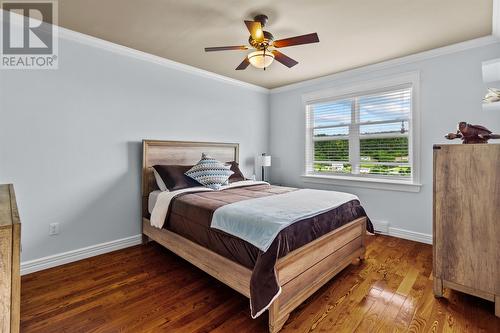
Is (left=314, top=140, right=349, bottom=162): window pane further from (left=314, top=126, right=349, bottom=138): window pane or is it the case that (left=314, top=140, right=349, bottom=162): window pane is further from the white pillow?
the white pillow

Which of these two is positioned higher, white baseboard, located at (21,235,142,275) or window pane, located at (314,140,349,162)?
window pane, located at (314,140,349,162)

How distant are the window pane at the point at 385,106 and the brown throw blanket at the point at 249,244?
1633mm

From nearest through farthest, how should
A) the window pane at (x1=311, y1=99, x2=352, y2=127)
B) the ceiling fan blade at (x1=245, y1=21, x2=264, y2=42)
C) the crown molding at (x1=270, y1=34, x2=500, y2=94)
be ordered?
the ceiling fan blade at (x1=245, y1=21, x2=264, y2=42) < the crown molding at (x1=270, y1=34, x2=500, y2=94) < the window pane at (x1=311, y1=99, x2=352, y2=127)

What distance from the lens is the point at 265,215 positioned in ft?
6.16

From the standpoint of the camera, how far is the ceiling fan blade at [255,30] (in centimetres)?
204

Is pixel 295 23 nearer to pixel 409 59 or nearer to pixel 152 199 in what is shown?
pixel 409 59

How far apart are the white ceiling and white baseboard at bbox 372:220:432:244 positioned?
2.28 metres

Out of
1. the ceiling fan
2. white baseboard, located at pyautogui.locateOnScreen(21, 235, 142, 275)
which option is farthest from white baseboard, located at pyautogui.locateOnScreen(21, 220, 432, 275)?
the ceiling fan

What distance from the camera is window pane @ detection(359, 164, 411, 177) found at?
11.2 ft

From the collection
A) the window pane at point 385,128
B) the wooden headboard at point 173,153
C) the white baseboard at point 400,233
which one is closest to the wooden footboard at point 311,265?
the white baseboard at point 400,233

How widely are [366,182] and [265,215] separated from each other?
2412 mm

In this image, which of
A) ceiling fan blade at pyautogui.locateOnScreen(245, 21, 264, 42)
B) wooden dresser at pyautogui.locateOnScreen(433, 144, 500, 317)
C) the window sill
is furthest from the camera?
the window sill

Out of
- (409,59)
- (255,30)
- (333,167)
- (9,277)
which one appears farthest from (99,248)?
(409,59)

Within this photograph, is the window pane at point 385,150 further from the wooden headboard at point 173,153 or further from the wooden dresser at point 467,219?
the wooden headboard at point 173,153
